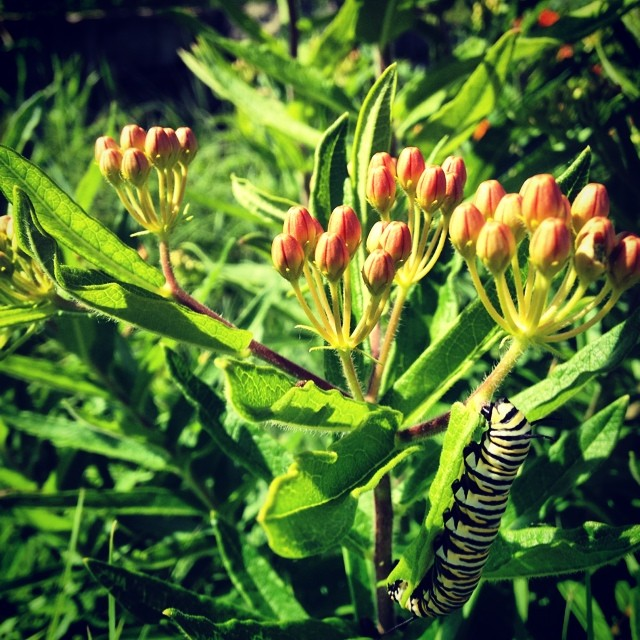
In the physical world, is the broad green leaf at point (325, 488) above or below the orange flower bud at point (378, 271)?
below

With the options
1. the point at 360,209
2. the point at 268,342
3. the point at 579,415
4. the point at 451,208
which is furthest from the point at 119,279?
the point at 579,415

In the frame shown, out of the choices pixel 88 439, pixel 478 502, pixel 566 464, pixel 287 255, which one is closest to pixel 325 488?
pixel 478 502

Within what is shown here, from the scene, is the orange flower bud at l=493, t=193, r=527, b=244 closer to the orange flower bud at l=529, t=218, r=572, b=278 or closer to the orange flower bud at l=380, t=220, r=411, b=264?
the orange flower bud at l=529, t=218, r=572, b=278

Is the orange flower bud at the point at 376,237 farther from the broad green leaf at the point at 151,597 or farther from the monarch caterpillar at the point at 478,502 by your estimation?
the broad green leaf at the point at 151,597

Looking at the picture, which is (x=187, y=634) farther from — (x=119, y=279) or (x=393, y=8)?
(x=393, y=8)

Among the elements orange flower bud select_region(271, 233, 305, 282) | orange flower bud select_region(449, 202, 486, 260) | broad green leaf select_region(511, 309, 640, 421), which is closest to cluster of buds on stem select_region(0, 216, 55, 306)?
orange flower bud select_region(271, 233, 305, 282)

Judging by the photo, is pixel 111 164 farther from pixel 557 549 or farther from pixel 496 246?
pixel 557 549

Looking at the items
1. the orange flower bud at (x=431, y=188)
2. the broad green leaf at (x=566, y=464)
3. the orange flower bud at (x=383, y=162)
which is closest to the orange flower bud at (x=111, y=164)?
the orange flower bud at (x=383, y=162)
